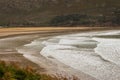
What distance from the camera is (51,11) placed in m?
133

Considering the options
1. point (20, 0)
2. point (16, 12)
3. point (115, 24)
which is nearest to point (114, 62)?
point (115, 24)

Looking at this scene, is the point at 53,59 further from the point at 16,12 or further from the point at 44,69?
the point at 16,12

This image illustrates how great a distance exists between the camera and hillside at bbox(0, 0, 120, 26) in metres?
121

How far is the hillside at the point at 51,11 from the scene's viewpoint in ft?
398

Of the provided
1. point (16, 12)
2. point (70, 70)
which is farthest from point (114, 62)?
point (16, 12)

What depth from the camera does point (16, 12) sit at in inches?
5418

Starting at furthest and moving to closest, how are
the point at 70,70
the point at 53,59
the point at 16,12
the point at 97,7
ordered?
1. the point at 16,12
2. the point at 97,7
3. the point at 53,59
4. the point at 70,70

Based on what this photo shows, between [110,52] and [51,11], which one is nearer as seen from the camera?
[110,52]

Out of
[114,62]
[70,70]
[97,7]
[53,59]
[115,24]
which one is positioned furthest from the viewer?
[97,7]

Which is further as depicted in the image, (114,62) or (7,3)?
(7,3)

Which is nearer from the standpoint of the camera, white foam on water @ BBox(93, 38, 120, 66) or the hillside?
white foam on water @ BBox(93, 38, 120, 66)

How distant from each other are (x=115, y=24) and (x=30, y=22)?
80.6 ft

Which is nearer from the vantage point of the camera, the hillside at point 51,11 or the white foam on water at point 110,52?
the white foam on water at point 110,52

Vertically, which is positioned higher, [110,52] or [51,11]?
[110,52]
